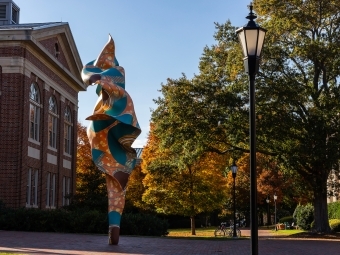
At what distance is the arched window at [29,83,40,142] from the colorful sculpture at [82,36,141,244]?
560 inches

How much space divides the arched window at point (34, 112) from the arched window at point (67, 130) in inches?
247

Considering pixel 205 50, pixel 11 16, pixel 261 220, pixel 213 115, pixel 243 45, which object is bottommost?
pixel 261 220

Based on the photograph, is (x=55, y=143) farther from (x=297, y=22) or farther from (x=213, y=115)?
(x=297, y=22)

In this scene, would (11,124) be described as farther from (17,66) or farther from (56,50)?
(56,50)

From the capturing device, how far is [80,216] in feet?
81.9

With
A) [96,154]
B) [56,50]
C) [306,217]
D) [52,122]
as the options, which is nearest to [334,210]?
[306,217]

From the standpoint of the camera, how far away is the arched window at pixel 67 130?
39.5 m

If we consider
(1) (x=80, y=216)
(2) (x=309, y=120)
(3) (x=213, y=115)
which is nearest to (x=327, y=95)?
(2) (x=309, y=120)

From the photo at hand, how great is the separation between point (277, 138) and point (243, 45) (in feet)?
74.2

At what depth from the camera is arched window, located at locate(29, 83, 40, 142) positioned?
3176 centimetres

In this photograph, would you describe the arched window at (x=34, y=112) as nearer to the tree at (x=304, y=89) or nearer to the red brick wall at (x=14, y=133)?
the red brick wall at (x=14, y=133)

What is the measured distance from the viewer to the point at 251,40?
29.5ft

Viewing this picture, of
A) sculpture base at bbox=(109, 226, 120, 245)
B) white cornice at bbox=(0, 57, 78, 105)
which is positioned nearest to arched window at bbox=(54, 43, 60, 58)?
white cornice at bbox=(0, 57, 78, 105)

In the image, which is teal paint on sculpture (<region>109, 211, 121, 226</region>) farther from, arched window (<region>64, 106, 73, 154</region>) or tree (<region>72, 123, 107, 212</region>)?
arched window (<region>64, 106, 73, 154</region>)
